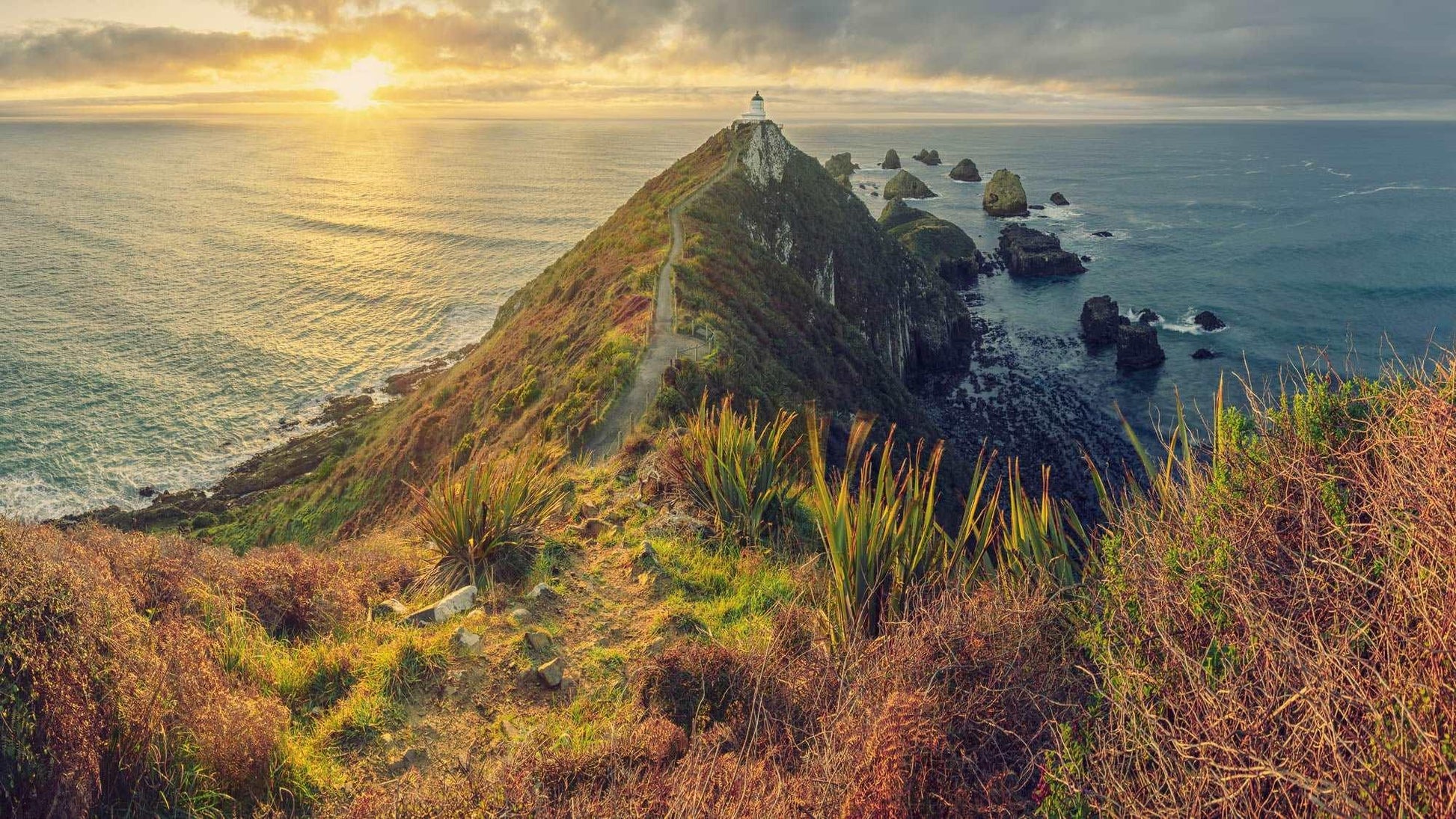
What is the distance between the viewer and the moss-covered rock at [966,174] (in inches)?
4835

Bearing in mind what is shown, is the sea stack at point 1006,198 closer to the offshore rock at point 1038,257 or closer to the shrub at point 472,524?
the offshore rock at point 1038,257

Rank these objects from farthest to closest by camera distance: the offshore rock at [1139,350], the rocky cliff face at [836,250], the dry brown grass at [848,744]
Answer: the rocky cliff face at [836,250], the offshore rock at [1139,350], the dry brown grass at [848,744]

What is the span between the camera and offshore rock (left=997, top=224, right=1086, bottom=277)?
62.2m

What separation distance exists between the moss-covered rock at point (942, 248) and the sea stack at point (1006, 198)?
2202 centimetres

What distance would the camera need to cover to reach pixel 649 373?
1955cm

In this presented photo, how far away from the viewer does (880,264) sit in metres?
49.9

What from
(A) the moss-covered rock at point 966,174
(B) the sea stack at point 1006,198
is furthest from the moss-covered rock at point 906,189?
(A) the moss-covered rock at point 966,174

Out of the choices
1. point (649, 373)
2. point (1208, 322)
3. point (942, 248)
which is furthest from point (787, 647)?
point (942, 248)

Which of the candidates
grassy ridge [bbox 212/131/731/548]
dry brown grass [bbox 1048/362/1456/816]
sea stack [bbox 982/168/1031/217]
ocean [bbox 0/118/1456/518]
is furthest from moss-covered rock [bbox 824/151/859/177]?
dry brown grass [bbox 1048/362/1456/816]

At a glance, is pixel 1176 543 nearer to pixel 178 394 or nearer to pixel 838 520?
pixel 838 520

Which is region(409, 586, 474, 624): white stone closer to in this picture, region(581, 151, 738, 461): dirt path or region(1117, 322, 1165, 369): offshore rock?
region(581, 151, 738, 461): dirt path

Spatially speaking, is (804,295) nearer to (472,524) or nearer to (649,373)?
(649,373)

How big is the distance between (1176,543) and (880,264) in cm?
4784

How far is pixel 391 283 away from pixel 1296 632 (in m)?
73.4
